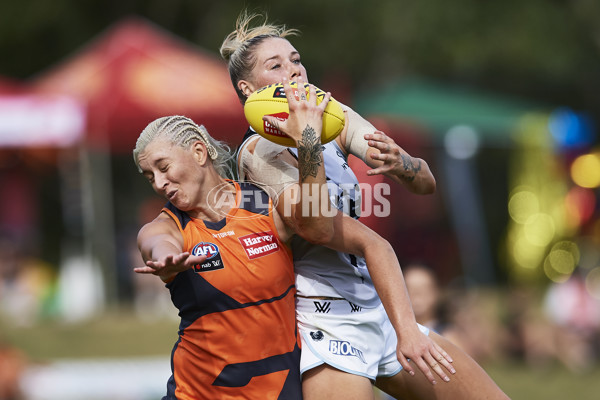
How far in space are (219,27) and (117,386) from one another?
13593 mm

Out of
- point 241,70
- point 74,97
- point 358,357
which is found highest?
point 74,97

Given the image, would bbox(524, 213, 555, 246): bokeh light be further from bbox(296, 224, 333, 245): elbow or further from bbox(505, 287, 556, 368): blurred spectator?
bbox(296, 224, 333, 245): elbow

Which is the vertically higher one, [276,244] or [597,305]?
[276,244]

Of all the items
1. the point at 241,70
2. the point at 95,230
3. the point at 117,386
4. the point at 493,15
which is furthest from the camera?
the point at 493,15

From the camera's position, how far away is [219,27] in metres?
20.0

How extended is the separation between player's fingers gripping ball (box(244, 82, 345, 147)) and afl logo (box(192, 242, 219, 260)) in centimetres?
47

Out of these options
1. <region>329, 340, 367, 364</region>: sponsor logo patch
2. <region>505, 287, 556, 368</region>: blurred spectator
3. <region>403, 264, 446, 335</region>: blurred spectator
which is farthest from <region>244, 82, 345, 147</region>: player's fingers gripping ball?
<region>505, 287, 556, 368</region>: blurred spectator

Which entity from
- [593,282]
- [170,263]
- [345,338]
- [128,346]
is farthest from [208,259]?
[593,282]

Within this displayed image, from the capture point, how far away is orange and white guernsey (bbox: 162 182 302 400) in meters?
3.28

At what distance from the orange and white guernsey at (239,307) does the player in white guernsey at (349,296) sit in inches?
4.3

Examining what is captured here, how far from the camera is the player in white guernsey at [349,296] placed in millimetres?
3266

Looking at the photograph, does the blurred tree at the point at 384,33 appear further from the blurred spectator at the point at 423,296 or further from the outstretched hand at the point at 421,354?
the outstretched hand at the point at 421,354

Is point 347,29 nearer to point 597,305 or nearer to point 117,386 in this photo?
point 597,305

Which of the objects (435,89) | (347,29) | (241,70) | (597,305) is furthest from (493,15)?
(241,70)
